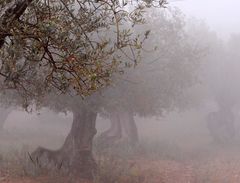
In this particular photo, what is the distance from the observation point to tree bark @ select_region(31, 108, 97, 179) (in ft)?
68.6

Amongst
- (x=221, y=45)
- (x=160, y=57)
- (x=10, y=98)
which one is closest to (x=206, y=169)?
(x=160, y=57)

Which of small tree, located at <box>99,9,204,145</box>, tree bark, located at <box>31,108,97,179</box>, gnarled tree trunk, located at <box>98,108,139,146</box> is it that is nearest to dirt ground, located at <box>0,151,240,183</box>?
tree bark, located at <box>31,108,97,179</box>

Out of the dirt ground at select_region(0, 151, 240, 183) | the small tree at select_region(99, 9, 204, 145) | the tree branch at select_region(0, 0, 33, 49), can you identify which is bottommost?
the dirt ground at select_region(0, 151, 240, 183)

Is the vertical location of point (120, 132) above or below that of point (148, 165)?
above

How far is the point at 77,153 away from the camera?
21891 millimetres

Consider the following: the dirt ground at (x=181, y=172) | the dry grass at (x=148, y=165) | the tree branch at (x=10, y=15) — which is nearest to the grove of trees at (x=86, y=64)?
the tree branch at (x=10, y=15)

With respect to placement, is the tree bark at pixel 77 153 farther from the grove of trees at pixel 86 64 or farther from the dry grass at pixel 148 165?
the dry grass at pixel 148 165

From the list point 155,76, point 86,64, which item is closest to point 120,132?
point 155,76

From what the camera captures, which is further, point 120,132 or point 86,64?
point 120,132

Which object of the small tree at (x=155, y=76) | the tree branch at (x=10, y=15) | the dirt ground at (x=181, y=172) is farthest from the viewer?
the small tree at (x=155, y=76)

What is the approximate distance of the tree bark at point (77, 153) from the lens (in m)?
20.9

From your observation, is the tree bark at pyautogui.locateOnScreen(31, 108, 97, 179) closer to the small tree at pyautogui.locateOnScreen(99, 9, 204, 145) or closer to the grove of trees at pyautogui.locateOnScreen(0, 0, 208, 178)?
the grove of trees at pyautogui.locateOnScreen(0, 0, 208, 178)

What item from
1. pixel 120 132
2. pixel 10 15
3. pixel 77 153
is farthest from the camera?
pixel 120 132

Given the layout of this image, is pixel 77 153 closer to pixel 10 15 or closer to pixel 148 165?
pixel 148 165
